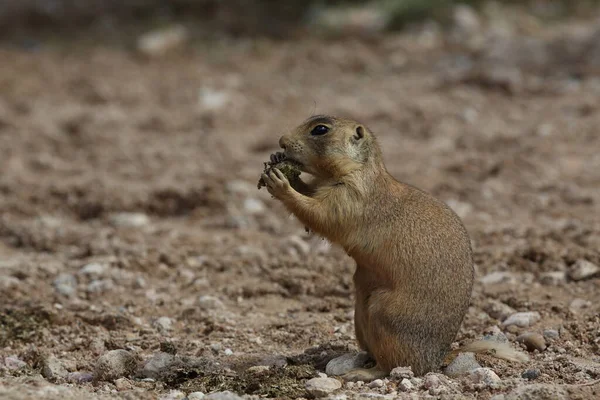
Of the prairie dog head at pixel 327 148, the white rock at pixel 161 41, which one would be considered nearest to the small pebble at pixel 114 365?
→ the prairie dog head at pixel 327 148

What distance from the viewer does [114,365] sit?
455cm

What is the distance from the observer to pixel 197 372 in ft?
14.8

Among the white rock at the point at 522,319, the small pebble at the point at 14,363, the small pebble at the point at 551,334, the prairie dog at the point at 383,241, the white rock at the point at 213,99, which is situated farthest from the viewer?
the white rock at the point at 213,99

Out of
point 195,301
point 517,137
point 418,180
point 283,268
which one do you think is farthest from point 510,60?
Result: point 195,301

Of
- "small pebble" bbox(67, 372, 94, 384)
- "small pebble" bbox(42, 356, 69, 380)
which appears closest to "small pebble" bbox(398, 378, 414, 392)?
"small pebble" bbox(67, 372, 94, 384)

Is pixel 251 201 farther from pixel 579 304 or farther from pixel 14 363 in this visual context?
pixel 14 363

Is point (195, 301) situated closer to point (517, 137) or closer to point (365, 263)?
point (365, 263)

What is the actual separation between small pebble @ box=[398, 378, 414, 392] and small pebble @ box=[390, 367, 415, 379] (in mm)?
61

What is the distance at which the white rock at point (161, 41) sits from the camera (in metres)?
11.7

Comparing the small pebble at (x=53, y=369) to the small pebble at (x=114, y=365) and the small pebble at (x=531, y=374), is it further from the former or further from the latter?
the small pebble at (x=531, y=374)

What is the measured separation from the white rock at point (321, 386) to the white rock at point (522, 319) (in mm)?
1337

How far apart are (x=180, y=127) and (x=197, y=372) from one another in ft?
17.7

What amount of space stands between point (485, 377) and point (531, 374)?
0.24m

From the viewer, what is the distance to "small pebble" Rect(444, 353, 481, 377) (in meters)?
A: 4.52
